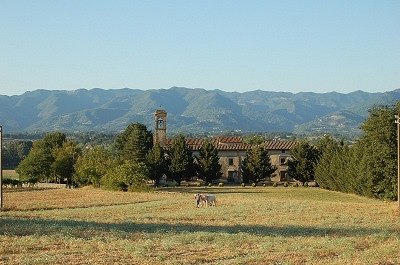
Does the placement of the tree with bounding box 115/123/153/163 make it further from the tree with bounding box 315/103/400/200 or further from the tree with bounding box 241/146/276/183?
the tree with bounding box 315/103/400/200

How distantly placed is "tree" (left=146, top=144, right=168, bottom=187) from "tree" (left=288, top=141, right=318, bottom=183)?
2350cm

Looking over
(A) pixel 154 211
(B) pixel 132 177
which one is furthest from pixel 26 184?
(A) pixel 154 211

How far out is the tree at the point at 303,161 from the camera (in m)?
112

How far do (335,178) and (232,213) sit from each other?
5388cm

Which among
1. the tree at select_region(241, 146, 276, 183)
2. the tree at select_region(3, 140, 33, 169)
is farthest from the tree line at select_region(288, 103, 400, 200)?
the tree at select_region(3, 140, 33, 169)

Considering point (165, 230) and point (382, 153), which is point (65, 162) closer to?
point (382, 153)

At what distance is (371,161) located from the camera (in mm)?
73938

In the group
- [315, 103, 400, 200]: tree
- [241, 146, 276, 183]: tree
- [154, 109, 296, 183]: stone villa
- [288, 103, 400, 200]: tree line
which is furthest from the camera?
[154, 109, 296, 183]: stone villa

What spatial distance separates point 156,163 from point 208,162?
949cm

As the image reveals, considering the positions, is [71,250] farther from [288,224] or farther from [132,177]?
[132,177]

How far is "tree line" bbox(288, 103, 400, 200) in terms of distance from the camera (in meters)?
72.3

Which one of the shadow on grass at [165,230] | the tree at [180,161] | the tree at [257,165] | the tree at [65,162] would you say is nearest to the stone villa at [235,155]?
the tree at [257,165]

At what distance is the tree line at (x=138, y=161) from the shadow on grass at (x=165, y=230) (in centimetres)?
6368

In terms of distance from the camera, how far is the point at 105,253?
21.8 metres
